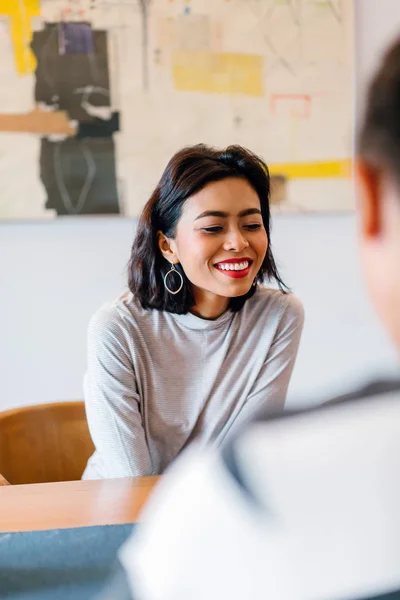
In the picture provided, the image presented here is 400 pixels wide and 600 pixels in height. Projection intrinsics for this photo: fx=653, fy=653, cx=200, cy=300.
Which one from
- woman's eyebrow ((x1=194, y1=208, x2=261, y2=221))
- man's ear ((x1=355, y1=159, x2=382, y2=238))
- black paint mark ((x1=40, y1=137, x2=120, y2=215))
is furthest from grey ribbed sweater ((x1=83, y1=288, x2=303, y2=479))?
man's ear ((x1=355, y1=159, x2=382, y2=238))

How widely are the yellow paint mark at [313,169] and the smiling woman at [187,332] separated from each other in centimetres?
86

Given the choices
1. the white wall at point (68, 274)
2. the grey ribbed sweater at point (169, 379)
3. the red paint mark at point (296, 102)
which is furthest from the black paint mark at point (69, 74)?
the grey ribbed sweater at point (169, 379)

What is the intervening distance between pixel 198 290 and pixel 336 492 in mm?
1110

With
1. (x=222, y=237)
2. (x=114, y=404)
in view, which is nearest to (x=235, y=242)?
(x=222, y=237)

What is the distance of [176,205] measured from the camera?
1.43 meters

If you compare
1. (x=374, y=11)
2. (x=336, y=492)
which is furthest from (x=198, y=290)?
(x=374, y=11)

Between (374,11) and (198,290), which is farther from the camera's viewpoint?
(374,11)

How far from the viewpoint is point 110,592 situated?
525mm

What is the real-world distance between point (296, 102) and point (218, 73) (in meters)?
0.30

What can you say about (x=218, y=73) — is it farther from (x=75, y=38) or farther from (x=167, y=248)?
(x=167, y=248)

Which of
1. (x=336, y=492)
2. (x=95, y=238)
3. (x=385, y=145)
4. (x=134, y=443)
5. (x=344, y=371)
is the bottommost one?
(x=344, y=371)

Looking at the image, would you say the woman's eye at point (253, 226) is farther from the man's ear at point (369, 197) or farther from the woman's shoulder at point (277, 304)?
the man's ear at point (369, 197)

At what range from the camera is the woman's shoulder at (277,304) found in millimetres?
1530

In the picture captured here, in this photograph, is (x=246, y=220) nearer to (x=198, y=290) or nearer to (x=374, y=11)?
(x=198, y=290)
